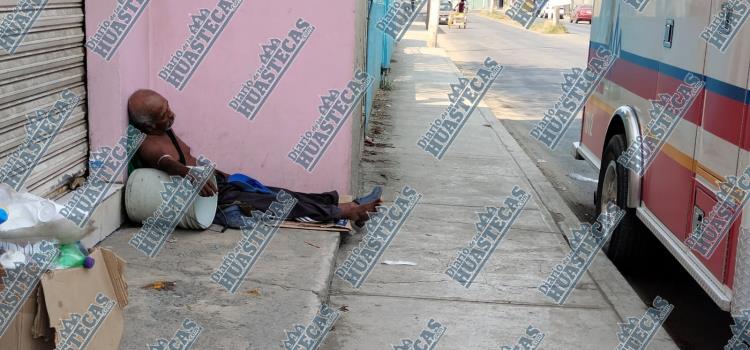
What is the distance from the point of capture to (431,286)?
5.23m

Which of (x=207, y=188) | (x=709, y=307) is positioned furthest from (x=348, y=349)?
(x=709, y=307)

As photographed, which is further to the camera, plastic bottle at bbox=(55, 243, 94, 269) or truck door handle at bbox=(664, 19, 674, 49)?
truck door handle at bbox=(664, 19, 674, 49)

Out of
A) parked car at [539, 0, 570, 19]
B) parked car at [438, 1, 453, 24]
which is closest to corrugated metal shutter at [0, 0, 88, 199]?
parked car at [539, 0, 570, 19]

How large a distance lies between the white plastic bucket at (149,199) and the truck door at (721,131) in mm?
2842

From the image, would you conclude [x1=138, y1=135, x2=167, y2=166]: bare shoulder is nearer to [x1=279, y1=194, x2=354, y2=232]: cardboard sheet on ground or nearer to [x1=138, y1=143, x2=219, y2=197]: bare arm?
[x1=138, y1=143, x2=219, y2=197]: bare arm

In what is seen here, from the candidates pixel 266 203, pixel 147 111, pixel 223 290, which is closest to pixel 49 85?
pixel 147 111

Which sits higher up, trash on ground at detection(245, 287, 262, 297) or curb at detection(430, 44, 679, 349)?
trash on ground at detection(245, 287, 262, 297)

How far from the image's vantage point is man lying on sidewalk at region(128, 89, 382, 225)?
5426 millimetres

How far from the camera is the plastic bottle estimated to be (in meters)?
2.67

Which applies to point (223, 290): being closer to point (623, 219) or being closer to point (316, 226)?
point (316, 226)

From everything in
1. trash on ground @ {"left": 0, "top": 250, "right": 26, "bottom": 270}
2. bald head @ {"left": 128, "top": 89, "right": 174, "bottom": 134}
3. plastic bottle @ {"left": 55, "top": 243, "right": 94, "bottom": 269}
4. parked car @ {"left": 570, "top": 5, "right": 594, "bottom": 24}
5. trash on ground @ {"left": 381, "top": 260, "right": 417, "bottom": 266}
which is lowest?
parked car @ {"left": 570, "top": 5, "right": 594, "bottom": 24}

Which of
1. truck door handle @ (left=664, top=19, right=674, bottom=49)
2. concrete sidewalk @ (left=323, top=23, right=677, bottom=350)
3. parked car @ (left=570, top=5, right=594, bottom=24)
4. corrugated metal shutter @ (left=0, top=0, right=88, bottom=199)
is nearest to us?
corrugated metal shutter @ (left=0, top=0, right=88, bottom=199)

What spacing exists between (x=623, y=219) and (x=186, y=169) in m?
2.83

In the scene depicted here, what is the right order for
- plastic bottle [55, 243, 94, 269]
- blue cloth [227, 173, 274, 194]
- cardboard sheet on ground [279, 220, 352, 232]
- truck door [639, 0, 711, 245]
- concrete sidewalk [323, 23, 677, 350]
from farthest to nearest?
1. blue cloth [227, 173, 274, 194]
2. cardboard sheet on ground [279, 220, 352, 232]
3. concrete sidewalk [323, 23, 677, 350]
4. truck door [639, 0, 711, 245]
5. plastic bottle [55, 243, 94, 269]
